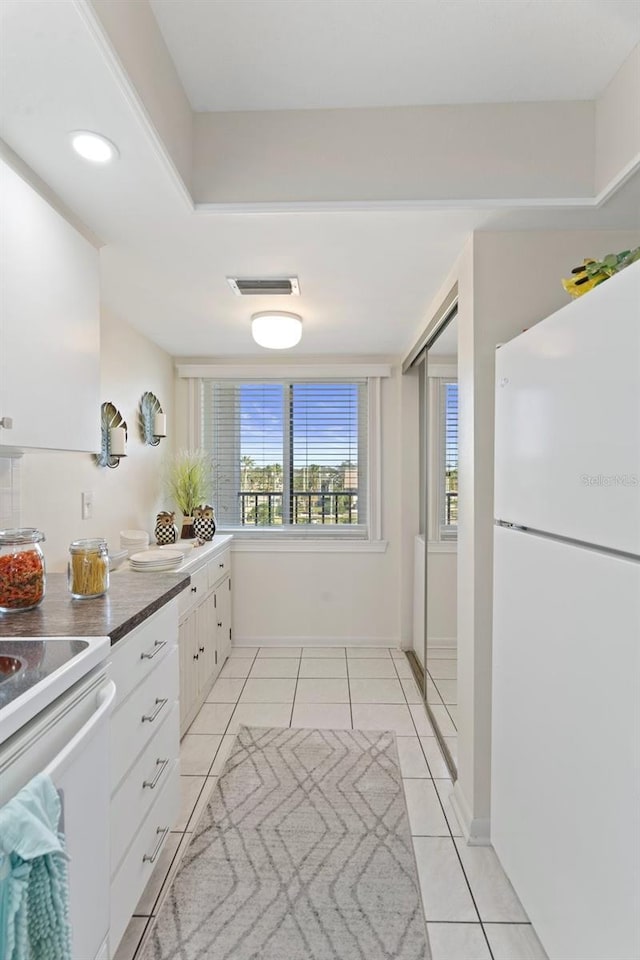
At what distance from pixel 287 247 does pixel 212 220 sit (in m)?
0.33

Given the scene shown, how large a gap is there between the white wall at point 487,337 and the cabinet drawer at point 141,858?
1.09 m

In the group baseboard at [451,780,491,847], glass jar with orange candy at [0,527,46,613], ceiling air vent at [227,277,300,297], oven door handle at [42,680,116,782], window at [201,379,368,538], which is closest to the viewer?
oven door handle at [42,680,116,782]

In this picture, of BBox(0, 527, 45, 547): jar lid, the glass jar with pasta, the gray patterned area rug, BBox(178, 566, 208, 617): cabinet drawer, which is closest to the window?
BBox(178, 566, 208, 617): cabinet drawer

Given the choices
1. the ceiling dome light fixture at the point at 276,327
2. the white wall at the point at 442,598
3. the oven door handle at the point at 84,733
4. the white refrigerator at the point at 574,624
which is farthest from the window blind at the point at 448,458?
the oven door handle at the point at 84,733

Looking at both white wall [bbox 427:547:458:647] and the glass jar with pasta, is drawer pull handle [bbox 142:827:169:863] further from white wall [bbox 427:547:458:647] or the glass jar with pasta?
white wall [bbox 427:547:458:647]

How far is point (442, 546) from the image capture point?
2717 millimetres

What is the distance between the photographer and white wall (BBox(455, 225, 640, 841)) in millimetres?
1812

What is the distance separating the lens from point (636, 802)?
958mm

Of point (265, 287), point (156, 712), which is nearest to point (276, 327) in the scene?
point (265, 287)

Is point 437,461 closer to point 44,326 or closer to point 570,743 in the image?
point 570,743

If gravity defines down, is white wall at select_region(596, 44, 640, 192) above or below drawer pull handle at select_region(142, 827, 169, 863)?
above

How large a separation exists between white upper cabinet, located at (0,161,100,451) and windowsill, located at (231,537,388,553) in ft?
7.17

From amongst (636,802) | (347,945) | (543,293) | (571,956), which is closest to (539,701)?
(636,802)

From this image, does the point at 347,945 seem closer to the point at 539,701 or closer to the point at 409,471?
the point at 539,701
